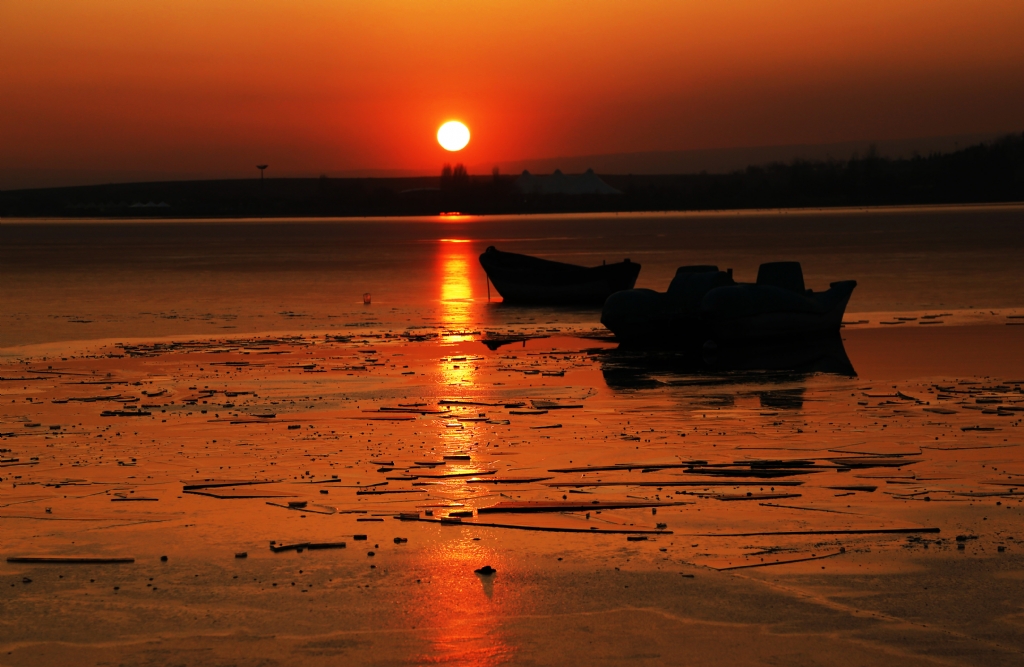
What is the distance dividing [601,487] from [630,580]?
3682 millimetres

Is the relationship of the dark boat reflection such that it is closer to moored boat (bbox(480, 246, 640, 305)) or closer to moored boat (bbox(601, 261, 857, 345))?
moored boat (bbox(601, 261, 857, 345))

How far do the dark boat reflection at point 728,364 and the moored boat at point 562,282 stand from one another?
57.4 ft

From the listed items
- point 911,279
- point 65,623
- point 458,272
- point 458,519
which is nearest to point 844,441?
point 458,519

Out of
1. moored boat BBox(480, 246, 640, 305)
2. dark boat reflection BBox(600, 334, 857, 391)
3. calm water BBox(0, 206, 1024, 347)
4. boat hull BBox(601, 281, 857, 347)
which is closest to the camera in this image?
dark boat reflection BBox(600, 334, 857, 391)

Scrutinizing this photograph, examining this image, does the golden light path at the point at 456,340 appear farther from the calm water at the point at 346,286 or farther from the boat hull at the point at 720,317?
the boat hull at the point at 720,317

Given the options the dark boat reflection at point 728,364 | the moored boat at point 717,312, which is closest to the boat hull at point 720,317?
the moored boat at point 717,312

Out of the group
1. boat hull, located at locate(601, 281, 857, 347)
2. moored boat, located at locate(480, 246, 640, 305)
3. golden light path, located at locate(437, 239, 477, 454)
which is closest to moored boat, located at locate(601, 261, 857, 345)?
boat hull, located at locate(601, 281, 857, 347)

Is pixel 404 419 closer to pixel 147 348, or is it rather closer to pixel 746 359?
pixel 746 359

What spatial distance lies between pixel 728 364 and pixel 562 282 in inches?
907

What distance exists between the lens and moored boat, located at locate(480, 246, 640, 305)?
167 ft

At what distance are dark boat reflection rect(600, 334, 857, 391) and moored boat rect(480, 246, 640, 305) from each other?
17486 millimetres

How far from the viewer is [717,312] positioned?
32469mm

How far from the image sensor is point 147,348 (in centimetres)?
3353

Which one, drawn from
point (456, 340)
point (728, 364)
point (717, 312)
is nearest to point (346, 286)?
point (456, 340)
